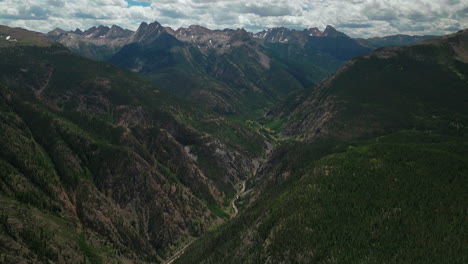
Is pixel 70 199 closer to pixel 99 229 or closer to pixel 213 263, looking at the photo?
pixel 99 229

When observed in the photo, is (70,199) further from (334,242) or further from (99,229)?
(334,242)

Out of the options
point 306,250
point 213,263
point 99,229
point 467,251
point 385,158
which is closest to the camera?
point 467,251

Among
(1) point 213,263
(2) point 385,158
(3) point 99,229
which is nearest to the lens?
(1) point 213,263

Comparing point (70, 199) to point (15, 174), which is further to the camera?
point (70, 199)

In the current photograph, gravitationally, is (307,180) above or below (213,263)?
above

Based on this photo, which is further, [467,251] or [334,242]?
[334,242]

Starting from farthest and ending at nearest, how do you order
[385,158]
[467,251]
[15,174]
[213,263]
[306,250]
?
[385,158] → [15,174] → [213,263] → [306,250] → [467,251]

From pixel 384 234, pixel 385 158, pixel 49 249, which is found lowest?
pixel 49 249

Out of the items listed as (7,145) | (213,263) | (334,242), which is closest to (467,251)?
(334,242)

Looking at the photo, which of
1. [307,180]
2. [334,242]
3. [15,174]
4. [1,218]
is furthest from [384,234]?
[15,174]
